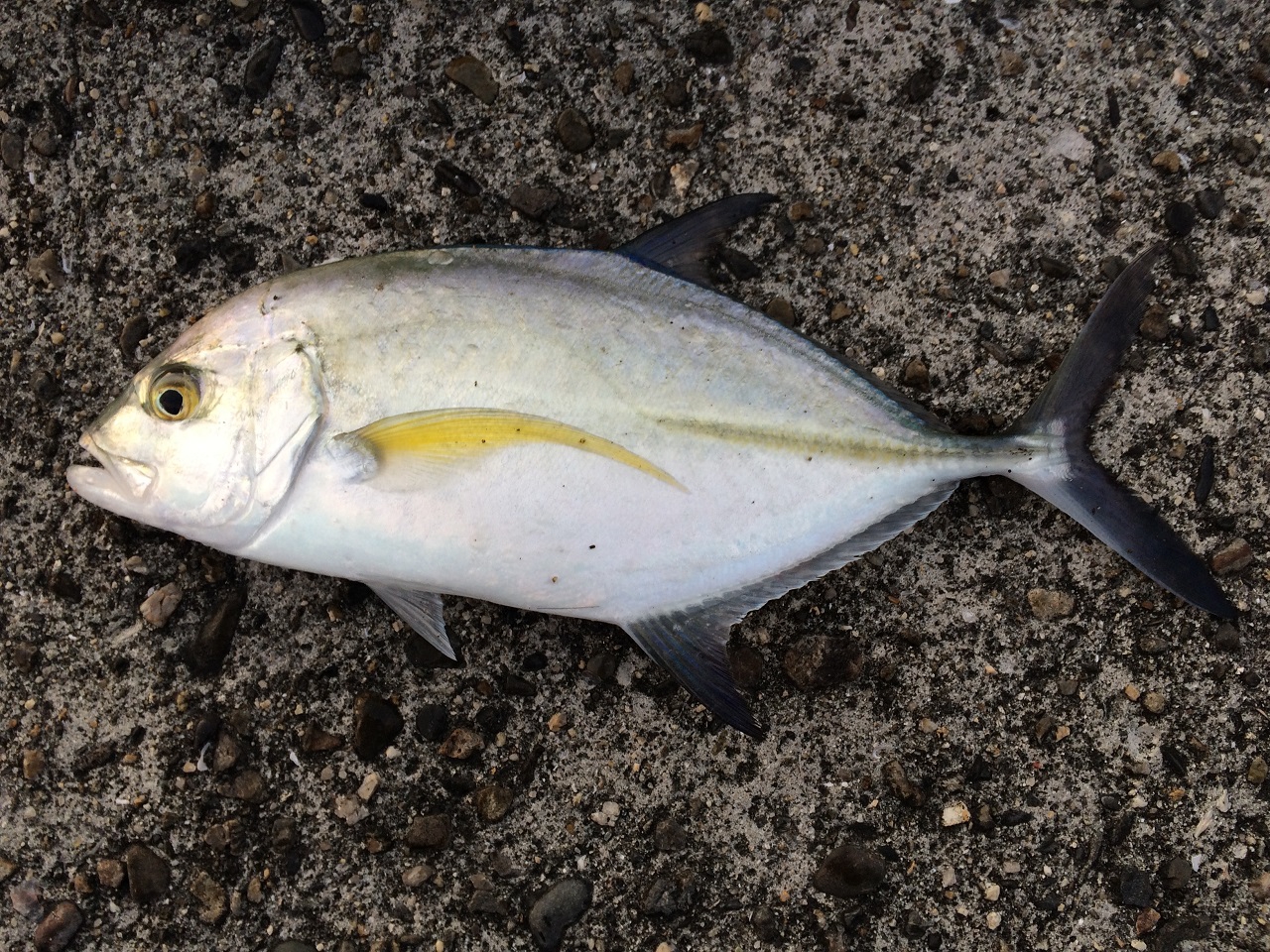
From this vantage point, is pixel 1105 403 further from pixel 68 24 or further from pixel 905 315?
pixel 68 24

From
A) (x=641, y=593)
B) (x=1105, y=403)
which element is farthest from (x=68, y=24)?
(x=1105, y=403)

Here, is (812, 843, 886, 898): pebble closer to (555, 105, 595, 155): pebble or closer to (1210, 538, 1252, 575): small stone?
(1210, 538, 1252, 575): small stone

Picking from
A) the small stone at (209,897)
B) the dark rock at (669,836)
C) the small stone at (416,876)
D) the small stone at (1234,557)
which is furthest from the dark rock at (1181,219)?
the small stone at (209,897)

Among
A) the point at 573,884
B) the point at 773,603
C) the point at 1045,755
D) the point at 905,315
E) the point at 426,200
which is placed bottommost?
the point at 573,884

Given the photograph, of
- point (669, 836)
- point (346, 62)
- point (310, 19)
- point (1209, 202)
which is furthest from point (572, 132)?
point (669, 836)

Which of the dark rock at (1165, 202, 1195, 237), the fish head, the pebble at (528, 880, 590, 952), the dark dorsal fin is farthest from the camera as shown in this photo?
the dark rock at (1165, 202, 1195, 237)

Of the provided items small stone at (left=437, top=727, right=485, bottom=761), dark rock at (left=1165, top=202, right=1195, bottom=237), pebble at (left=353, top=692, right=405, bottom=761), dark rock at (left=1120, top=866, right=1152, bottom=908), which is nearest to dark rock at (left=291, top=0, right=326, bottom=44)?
pebble at (left=353, top=692, right=405, bottom=761)
